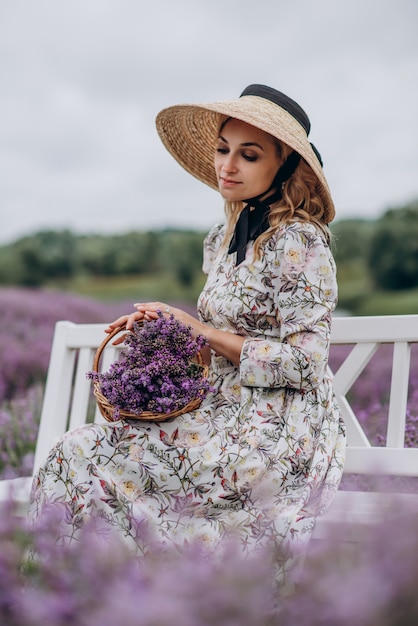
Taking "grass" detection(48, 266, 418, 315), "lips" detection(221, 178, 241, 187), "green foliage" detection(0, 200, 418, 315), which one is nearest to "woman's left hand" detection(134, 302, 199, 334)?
"lips" detection(221, 178, 241, 187)

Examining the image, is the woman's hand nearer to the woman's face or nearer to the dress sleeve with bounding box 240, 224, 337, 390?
the dress sleeve with bounding box 240, 224, 337, 390

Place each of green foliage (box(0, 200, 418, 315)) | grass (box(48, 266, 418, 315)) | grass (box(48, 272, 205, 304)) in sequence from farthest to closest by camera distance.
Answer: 1. grass (box(48, 272, 205, 304))
2. green foliage (box(0, 200, 418, 315))
3. grass (box(48, 266, 418, 315))

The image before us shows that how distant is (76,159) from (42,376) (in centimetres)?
547

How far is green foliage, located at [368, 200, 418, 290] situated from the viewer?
875cm

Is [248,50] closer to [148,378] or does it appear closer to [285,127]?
[285,127]

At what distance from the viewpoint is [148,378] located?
2.03 metres

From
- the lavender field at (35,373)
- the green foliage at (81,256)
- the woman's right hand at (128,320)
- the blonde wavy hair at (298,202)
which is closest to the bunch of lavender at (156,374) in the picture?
the woman's right hand at (128,320)

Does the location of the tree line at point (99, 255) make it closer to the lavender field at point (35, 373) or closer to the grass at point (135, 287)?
the grass at point (135, 287)

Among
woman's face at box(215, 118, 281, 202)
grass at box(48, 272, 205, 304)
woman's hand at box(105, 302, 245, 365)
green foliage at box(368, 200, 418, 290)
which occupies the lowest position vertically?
woman's hand at box(105, 302, 245, 365)

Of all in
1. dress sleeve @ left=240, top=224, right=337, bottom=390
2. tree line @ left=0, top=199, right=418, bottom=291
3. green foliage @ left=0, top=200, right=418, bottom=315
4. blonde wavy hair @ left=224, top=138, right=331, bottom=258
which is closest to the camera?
dress sleeve @ left=240, top=224, right=337, bottom=390

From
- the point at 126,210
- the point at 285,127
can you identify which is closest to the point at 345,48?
the point at 126,210

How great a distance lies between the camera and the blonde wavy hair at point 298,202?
246 centimetres

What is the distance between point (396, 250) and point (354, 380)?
641cm

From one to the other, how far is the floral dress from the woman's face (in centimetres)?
22
